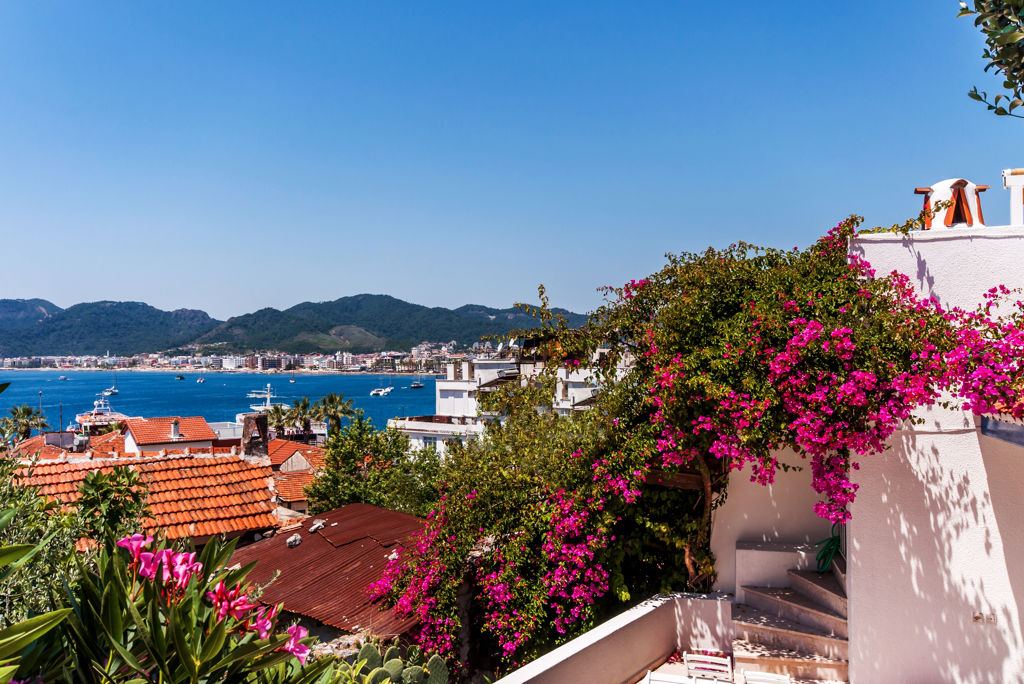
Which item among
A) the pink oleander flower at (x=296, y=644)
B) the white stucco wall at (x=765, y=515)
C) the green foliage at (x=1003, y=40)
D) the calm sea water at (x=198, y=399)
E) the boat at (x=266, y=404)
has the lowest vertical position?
the calm sea water at (x=198, y=399)

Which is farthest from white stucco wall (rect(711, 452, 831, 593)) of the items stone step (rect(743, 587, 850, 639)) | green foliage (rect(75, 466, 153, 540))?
green foliage (rect(75, 466, 153, 540))

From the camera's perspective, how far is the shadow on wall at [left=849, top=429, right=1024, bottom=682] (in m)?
4.73

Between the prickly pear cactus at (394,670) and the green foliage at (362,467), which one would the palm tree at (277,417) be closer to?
the green foliage at (362,467)

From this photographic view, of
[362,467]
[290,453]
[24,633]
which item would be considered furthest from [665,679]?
[290,453]

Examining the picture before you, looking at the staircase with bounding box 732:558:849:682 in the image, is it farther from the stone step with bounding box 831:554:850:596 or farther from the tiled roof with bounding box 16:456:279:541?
the tiled roof with bounding box 16:456:279:541

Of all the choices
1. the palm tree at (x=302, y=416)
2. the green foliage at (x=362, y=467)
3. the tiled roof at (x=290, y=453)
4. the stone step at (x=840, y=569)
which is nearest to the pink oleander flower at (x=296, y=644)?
the stone step at (x=840, y=569)

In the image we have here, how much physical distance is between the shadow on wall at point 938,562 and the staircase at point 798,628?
36 cm

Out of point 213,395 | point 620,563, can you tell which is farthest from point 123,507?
point 213,395

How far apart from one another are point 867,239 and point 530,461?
3.80 metres

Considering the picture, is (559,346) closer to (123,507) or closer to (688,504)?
(688,504)

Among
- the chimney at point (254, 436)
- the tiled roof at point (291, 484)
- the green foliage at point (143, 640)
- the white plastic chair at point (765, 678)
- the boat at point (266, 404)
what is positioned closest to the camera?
the green foliage at point (143, 640)

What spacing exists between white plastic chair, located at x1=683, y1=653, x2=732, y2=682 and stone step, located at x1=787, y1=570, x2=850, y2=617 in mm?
1072

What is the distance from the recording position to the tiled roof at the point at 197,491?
31.6 feet

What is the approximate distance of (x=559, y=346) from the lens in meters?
6.70
